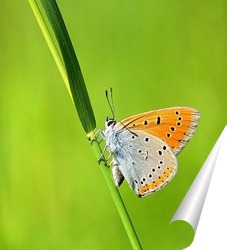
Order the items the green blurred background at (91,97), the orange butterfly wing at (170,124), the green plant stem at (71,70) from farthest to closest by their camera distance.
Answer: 1. the green blurred background at (91,97)
2. the orange butterfly wing at (170,124)
3. the green plant stem at (71,70)

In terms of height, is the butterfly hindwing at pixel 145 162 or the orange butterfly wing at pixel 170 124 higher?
the orange butterfly wing at pixel 170 124

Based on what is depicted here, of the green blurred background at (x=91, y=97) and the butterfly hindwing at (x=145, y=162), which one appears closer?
the butterfly hindwing at (x=145, y=162)

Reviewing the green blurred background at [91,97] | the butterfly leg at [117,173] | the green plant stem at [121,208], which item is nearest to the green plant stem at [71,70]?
the green plant stem at [121,208]

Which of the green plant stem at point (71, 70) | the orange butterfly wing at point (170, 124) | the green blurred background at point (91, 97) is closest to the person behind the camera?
the green plant stem at point (71, 70)

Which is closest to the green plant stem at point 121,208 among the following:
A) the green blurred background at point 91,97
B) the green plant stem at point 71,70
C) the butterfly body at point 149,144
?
the green plant stem at point 71,70

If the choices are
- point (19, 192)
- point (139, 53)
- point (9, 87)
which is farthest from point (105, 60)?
point (19, 192)

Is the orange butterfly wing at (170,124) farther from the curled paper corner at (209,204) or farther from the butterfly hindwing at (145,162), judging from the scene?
the curled paper corner at (209,204)

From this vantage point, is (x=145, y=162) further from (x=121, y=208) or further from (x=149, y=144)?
(x=121, y=208)

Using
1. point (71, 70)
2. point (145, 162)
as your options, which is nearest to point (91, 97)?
A: point (145, 162)

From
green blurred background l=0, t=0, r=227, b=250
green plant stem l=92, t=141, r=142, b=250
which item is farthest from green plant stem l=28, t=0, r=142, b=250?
green blurred background l=0, t=0, r=227, b=250
